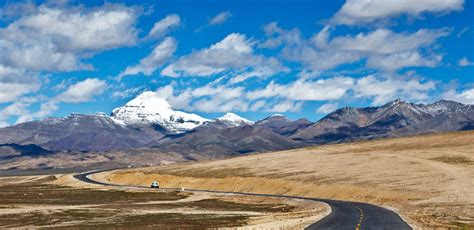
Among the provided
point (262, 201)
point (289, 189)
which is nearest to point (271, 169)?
point (289, 189)

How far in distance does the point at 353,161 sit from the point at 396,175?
A: 103 ft

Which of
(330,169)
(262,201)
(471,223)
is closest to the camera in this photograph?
(471,223)

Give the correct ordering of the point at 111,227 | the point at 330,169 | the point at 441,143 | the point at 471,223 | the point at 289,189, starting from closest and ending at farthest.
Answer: the point at 471,223
the point at 111,227
the point at 289,189
the point at 330,169
the point at 441,143

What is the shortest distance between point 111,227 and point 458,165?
81.5 m

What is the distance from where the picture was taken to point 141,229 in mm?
58156

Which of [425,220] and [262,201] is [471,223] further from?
[262,201]

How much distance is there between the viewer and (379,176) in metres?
123

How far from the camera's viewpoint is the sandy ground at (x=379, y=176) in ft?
266

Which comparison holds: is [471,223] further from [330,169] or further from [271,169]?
[271,169]

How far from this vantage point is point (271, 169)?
16388cm

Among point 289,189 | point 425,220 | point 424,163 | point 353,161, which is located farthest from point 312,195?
point 425,220

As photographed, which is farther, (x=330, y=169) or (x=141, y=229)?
(x=330, y=169)

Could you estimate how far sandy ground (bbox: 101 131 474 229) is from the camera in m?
80.9

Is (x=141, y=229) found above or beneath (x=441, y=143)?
beneath
